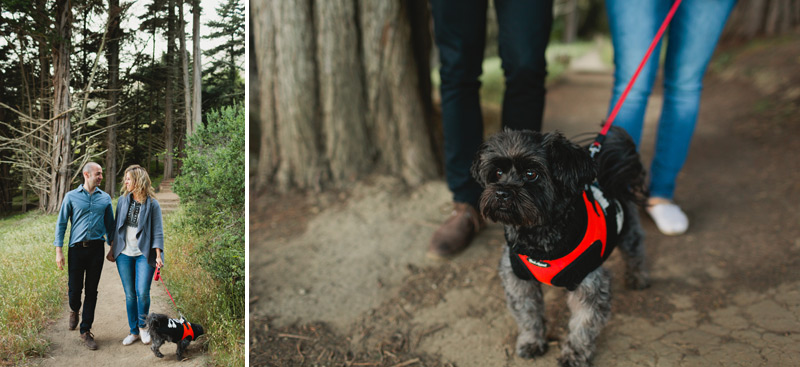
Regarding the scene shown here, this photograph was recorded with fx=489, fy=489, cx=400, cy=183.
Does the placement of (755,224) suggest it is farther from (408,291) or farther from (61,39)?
(61,39)

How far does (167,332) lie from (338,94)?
2.75 meters

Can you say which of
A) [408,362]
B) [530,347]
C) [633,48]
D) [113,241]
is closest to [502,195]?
[530,347]

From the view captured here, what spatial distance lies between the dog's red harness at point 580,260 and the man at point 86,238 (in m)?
1.65

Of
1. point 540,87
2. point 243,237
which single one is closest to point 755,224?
point 540,87

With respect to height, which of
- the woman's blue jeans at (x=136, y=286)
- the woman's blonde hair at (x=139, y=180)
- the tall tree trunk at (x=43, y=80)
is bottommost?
the woman's blue jeans at (x=136, y=286)

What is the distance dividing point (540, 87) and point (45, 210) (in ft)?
8.26

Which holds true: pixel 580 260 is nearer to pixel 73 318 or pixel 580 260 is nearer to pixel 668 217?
pixel 668 217

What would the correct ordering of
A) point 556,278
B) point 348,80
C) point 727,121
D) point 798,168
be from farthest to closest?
point 727,121 < point 798,168 < point 348,80 < point 556,278

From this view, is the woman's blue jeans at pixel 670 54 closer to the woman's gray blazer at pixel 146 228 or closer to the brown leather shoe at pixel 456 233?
the brown leather shoe at pixel 456 233

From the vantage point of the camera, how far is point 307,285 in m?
3.11

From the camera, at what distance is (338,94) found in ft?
13.5

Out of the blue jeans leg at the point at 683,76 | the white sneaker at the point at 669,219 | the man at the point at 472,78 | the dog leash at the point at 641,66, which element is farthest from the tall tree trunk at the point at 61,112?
the white sneaker at the point at 669,219

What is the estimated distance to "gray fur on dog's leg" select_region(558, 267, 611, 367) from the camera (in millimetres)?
2184

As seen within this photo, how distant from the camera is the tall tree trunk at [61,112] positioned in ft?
5.40
